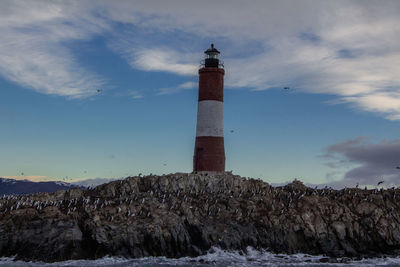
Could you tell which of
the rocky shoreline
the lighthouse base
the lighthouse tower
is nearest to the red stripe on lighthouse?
the lighthouse tower

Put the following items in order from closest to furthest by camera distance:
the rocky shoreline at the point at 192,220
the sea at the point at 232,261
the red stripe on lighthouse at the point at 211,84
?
the sea at the point at 232,261
the rocky shoreline at the point at 192,220
the red stripe on lighthouse at the point at 211,84

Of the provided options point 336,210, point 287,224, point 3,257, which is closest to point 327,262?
point 287,224

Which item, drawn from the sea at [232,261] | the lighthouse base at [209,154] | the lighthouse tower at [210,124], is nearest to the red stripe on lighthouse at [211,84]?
the lighthouse tower at [210,124]

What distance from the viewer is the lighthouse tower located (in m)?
66.1

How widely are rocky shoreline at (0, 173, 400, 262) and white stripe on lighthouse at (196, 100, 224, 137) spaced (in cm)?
633

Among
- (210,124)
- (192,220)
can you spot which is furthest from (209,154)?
(192,220)

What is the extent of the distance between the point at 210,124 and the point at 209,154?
4.33 metres

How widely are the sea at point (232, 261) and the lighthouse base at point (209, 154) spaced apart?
1756cm

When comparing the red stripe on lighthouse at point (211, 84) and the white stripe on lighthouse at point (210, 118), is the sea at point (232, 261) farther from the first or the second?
the red stripe on lighthouse at point (211, 84)

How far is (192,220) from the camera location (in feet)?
172

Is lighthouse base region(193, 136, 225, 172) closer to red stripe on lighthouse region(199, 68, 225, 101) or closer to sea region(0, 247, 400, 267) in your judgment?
red stripe on lighthouse region(199, 68, 225, 101)

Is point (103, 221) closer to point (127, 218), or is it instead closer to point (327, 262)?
point (127, 218)

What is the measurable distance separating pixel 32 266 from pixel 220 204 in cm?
2308

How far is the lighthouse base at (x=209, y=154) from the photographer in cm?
6600
